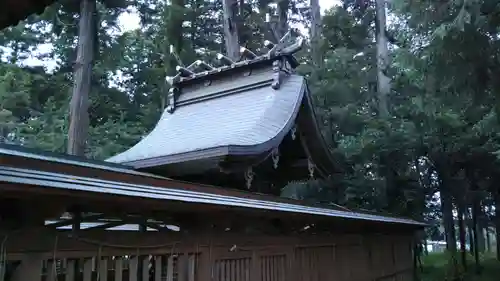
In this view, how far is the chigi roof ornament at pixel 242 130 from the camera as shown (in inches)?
273

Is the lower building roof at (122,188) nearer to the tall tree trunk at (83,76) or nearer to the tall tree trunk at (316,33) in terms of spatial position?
the tall tree trunk at (83,76)

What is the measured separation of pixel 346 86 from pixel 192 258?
1277cm

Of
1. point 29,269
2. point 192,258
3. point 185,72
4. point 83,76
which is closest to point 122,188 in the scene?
point 29,269

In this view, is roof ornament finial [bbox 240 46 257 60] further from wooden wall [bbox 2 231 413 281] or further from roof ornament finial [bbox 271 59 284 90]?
wooden wall [bbox 2 231 413 281]

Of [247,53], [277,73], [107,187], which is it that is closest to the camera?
[107,187]

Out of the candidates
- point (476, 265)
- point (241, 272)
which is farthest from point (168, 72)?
point (476, 265)

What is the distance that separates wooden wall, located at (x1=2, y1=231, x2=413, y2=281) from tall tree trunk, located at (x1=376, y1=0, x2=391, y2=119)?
342 inches

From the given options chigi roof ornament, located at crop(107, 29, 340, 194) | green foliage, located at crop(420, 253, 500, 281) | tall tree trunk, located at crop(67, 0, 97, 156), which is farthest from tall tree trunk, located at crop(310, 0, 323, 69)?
green foliage, located at crop(420, 253, 500, 281)

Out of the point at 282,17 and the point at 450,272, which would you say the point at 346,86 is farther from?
the point at 450,272

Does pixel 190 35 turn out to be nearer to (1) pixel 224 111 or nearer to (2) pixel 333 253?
(1) pixel 224 111

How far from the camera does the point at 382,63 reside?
18.2m

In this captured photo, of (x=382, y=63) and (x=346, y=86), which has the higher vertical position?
(x=382, y=63)

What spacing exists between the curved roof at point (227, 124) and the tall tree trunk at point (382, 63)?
24.9 ft

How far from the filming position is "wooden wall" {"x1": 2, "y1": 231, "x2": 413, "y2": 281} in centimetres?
305
